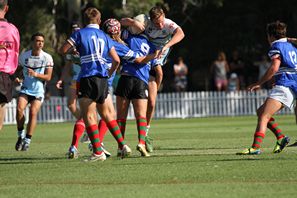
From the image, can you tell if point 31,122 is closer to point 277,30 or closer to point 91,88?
point 91,88

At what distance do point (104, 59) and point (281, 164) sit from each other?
2.94 meters

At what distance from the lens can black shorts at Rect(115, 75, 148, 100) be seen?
45.2 ft

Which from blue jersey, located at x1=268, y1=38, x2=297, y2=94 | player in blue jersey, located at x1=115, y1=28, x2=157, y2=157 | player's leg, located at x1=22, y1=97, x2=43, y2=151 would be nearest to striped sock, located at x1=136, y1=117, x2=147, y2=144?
player in blue jersey, located at x1=115, y1=28, x2=157, y2=157

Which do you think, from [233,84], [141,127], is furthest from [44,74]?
[233,84]

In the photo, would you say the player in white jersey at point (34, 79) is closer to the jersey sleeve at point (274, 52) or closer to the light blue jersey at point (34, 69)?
the light blue jersey at point (34, 69)

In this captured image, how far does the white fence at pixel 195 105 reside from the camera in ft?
121

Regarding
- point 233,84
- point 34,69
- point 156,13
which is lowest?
point 233,84

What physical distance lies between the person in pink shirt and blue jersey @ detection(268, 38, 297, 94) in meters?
3.75

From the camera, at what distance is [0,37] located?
40.3 feet

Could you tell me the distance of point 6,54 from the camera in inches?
489

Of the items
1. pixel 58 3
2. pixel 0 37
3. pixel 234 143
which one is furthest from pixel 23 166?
pixel 58 3

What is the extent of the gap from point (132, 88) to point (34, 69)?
13.7ft

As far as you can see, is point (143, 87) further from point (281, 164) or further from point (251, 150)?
point (281, 164)

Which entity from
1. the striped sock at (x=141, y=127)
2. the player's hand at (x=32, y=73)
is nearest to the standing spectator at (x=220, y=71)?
the player's hand at (x=32, y=73)
